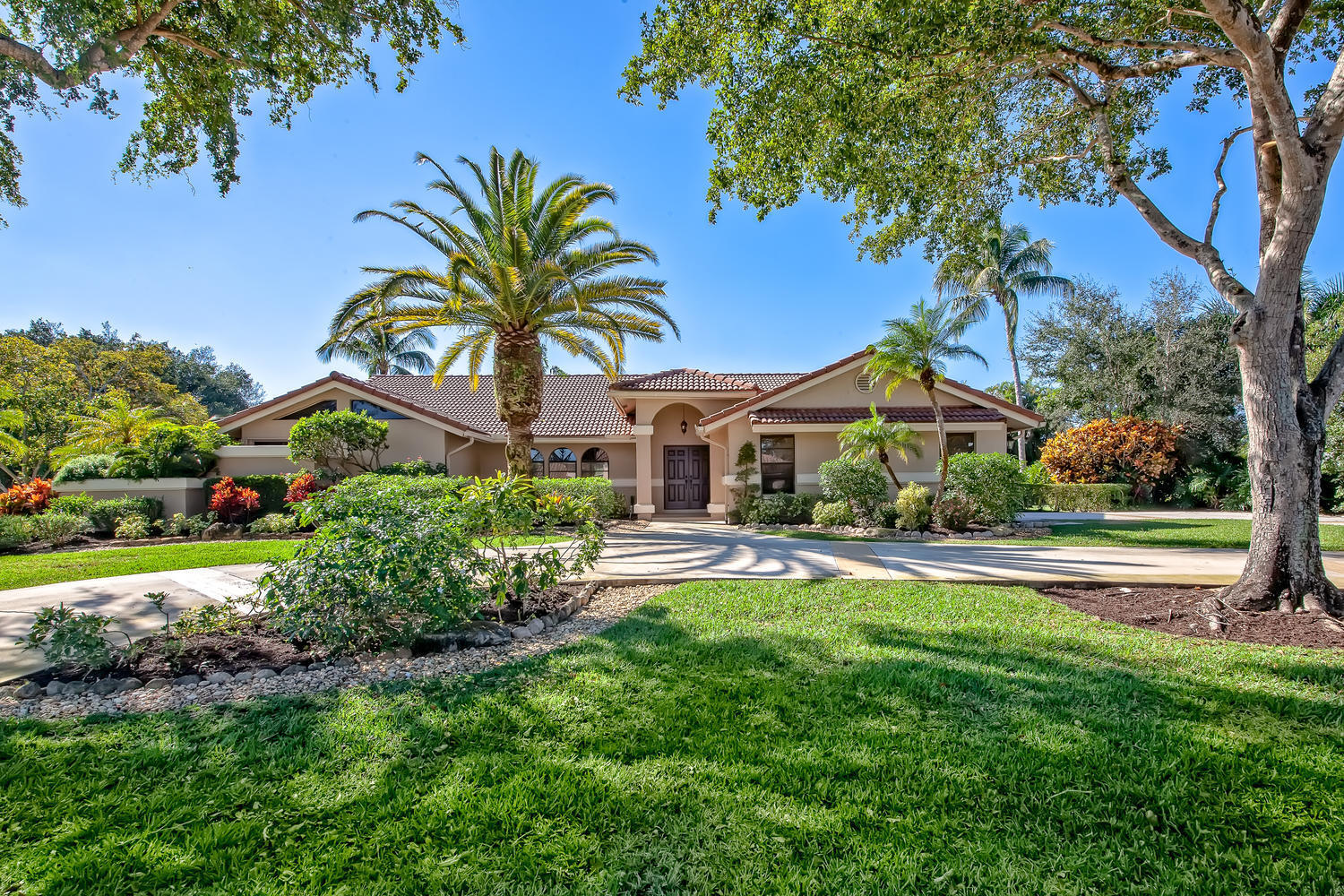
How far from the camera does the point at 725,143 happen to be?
788cm

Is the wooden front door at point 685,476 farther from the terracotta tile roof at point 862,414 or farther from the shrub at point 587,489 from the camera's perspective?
the terracotta tile roof at point 862,414

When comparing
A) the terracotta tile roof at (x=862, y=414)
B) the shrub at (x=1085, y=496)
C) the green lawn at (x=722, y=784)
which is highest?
the terracotta tile roof at (x=862, y=414)

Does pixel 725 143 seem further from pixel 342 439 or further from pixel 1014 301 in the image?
pixel 1014 301

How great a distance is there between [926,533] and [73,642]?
14200mm

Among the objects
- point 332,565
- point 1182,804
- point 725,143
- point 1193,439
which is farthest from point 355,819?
point 1193,439

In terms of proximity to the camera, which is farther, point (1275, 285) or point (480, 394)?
point (480, 394)

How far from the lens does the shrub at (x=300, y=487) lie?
1517 cm

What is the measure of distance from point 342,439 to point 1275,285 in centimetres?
1908

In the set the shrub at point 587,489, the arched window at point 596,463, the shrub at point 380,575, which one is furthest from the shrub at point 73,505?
the shrub at point 380,575

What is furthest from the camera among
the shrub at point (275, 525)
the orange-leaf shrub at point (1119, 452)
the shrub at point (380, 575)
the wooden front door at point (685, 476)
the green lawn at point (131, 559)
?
the orange-leaf shrub at point (1119, 452)

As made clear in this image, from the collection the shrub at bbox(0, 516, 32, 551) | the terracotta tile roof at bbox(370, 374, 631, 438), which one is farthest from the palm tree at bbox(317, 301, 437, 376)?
the shrub at bbox(0, 516, 32, 551)

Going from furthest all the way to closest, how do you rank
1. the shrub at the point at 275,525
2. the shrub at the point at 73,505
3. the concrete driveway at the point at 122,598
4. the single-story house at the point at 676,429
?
the single-story house at the point at 676,429
the shrub at the point at 73,505
the shrub at the point at 275,525
the concrete driveway at the point at 122,598

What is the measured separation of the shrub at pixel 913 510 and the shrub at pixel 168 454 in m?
18.9

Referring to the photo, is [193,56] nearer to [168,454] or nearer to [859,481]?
[168,454]
